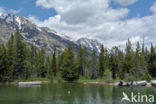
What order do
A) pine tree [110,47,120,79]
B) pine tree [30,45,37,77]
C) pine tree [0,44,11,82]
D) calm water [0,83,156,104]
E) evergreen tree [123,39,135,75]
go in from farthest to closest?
1. pine tree [30,45,37,77]
2. pine tree [110,47,120,79]
3. evergreen tree [123,39,135,75]
4. pine tree [0,44,11,82]
5. calm water [0,83,156,104]

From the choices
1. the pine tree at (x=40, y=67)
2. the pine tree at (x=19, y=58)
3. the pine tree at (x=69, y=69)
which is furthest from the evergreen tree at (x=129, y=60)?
the pine tree at (x=19, y=58)

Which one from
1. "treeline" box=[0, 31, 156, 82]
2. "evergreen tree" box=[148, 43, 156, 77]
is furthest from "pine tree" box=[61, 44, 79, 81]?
"evergreen tree" box=[148, 43, 156, 77]

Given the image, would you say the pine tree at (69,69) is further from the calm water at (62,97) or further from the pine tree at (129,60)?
the calm water at (62,97)

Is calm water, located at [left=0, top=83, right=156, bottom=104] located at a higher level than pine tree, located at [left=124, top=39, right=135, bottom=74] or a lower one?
lower

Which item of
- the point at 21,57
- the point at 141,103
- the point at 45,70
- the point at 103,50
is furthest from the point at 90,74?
the point at 141,103

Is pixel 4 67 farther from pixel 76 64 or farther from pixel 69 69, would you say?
pixel 76 64

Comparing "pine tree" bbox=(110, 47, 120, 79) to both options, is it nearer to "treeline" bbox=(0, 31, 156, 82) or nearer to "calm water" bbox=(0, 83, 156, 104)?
"treeline" bbox=(0, 31, 156, 82)

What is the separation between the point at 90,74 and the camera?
119 meters

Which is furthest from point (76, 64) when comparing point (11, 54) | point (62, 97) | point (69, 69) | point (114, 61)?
point (62, 97)

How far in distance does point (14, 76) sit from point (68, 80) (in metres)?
28.1

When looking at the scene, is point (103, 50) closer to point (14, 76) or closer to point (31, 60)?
point (31, 60)

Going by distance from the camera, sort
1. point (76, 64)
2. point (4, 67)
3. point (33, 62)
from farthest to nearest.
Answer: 1. point (33, 62)
2. point (76, 64)
3. point (4, 67)

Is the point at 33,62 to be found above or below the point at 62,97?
above

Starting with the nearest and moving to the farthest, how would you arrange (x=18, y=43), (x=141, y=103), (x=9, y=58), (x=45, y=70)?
A: 1. (x=141, y=103)
2. (x=9, y=58)
3. (x=18, y=43)
4. (x=45, y=70)
